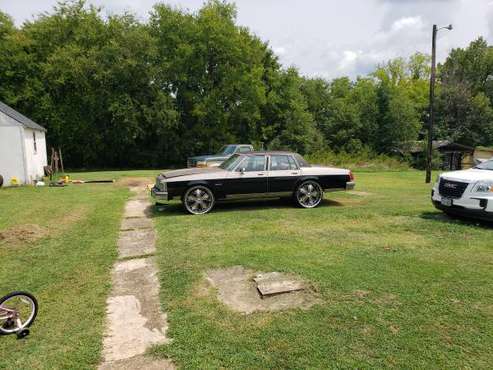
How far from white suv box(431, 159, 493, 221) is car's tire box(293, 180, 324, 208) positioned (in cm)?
272

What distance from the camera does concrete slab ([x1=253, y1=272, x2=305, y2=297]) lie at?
4148 mm

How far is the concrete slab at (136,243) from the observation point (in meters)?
5.82

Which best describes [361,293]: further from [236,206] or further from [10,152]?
[10,152]

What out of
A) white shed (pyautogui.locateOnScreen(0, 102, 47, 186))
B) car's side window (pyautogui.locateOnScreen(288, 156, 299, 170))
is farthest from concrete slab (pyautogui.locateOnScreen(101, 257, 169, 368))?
white shed (pyautogui.locateOnScreen(0, 102, 47, 186))

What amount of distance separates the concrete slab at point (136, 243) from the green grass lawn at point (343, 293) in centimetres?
19

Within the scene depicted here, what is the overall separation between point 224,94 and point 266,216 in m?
24.2

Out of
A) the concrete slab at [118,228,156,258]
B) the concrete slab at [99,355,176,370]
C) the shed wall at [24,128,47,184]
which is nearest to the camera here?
the concrete slab at [99,355,176,370]

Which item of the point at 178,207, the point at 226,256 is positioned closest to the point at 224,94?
the point at 178,207

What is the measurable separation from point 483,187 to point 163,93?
86.2ft

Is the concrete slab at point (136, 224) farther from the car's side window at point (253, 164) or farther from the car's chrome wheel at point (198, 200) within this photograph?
the car's side window at point (253, 164)

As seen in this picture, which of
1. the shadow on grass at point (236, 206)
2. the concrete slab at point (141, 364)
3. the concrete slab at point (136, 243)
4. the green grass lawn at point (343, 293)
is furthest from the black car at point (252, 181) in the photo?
the concrete slab at point (141, 364)

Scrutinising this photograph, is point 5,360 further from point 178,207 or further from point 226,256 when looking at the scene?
point 178,207

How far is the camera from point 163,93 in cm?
2952

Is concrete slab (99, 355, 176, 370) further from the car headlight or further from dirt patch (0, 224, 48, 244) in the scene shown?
the car headlight
